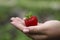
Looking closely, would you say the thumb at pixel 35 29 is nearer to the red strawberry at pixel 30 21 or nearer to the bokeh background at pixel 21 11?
Result: the red strawberry at pixel 30 21

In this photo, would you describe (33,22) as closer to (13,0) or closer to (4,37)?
(4,37)

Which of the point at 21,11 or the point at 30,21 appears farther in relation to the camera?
the point at 21,11

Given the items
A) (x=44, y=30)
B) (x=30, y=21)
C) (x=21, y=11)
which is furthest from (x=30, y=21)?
(x=21, y=11)

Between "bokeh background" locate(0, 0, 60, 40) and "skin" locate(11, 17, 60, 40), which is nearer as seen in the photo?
"skin" locate(11, 17, 60, 40)

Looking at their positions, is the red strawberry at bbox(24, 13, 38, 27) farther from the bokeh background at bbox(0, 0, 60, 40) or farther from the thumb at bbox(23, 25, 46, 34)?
the bokeh background at bbox(0, 0, 60, 40)

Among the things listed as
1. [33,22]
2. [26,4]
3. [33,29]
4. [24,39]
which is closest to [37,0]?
[26,4]

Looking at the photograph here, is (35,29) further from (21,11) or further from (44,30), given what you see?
(21,11)

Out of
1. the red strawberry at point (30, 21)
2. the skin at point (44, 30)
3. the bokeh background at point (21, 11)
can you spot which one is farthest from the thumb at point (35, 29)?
the bokeh background at point (21, 11)

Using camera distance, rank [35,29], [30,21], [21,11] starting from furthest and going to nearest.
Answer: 1. [21,11]
2. [30,21]
3. [35,29]

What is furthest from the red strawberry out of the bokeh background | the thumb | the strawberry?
the bokeh background
